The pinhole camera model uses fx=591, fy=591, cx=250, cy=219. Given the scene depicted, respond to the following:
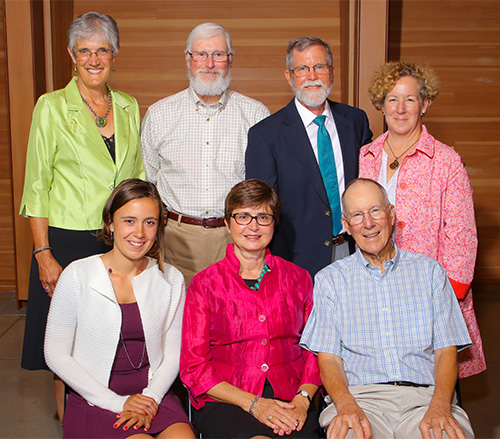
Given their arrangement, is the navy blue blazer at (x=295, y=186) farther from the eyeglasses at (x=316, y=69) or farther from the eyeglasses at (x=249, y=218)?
the eyeglasses at (x=249, y=218)

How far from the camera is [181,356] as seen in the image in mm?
2248

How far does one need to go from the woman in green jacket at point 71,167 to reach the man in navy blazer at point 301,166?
682 mm

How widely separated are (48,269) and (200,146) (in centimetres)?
94

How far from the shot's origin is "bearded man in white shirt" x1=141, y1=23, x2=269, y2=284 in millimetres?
2938

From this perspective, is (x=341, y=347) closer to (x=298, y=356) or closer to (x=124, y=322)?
(x=298, y=356)

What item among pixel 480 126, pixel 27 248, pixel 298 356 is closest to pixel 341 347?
pixel 298 356

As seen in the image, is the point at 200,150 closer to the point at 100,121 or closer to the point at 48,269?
the point at 100,121

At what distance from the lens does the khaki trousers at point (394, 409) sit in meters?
2.04

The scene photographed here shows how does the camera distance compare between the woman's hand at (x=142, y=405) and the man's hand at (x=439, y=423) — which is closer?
the man's hand at (x=439, y=423)

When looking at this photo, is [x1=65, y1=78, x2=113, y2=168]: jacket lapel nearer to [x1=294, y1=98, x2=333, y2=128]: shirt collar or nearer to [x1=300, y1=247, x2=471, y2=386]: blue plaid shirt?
[x1=294, y1=98, x2=333, y2=128]: shirt collar

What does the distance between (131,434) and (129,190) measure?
34.8 inches

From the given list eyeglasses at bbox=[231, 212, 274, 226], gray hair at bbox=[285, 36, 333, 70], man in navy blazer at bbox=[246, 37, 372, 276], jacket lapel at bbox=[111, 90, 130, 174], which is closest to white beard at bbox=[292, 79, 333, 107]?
man in navy blazer at bbox=[246, 37, 372, 276]

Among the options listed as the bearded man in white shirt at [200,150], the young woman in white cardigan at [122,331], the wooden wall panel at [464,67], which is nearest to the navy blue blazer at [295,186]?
the bearded man in white shirt at [200,150]

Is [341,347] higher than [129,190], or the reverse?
[129,190]
